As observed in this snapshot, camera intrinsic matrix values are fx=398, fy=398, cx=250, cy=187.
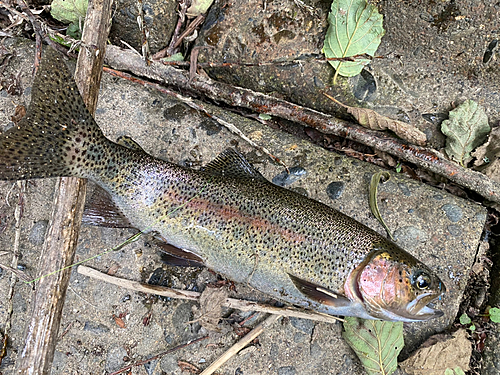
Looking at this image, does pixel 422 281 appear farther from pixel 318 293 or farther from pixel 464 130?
pixel 464 130

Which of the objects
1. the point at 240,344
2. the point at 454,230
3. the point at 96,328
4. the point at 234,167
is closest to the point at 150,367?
the point at 96,328

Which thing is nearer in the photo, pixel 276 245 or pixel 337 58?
pixel 276 245

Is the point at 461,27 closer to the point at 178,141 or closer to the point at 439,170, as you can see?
the point at 439,170

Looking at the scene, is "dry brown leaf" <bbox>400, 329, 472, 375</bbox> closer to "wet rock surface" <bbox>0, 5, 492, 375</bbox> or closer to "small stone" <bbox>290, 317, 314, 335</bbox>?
"wet rock surface" <bbox>0, 5, 492, 375</bbox>

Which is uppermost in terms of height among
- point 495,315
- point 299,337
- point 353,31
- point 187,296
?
point 353,31

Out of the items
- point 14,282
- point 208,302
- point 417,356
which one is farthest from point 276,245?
point 14,282

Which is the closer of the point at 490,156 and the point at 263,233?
the point at 263,233

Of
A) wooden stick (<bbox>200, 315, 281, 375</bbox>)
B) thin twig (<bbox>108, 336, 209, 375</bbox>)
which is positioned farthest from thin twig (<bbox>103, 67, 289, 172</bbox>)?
thin twig (<bbox>108, 336, 209, 375</bbox>)
